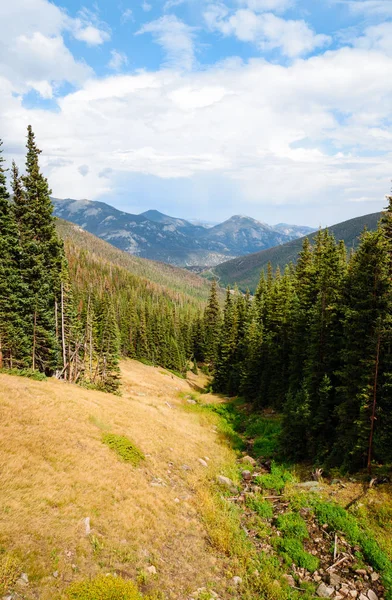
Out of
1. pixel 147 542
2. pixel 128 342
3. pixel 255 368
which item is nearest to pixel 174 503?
pixel 147 542

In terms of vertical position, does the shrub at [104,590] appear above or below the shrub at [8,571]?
below

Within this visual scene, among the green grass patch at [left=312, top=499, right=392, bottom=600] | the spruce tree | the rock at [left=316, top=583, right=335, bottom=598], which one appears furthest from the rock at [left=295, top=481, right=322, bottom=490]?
the spruce tree

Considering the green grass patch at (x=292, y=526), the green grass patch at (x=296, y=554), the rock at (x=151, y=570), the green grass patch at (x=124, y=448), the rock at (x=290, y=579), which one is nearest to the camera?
the rock at (x=151, y=570)

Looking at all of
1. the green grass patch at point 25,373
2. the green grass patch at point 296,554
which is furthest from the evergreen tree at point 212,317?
the green grass patch at point 296,554

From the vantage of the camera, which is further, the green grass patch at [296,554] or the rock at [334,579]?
the green grass patch at [296,554]

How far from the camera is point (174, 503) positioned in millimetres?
14758

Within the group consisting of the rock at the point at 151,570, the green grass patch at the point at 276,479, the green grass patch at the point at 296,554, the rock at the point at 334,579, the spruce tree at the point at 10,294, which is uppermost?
the spruce tree at the point at 10,294

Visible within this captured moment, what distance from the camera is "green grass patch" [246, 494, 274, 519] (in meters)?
15.3

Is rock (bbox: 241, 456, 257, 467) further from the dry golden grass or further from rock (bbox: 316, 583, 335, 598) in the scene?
rock (bbox: 316, 583, 335, 598)

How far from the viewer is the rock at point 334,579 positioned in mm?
10924

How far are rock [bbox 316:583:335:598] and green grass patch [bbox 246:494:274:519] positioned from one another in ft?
15.0

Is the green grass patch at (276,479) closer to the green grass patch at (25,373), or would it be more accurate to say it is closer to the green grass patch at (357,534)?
the green grass patch at (357,534)

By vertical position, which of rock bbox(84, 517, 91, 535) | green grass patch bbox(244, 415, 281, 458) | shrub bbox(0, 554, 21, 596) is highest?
shrub bbox(0, 554, 21, 596)

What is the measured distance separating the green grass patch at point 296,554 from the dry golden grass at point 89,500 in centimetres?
279
